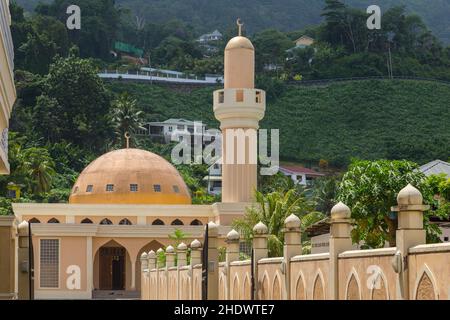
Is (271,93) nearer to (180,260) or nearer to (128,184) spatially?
(128,184)

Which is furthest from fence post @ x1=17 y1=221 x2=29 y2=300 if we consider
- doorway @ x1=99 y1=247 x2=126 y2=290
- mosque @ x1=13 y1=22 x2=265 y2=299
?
doorway @ x1=99 y1=247 x2=126 y2=290

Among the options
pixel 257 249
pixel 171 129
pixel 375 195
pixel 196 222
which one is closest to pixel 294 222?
pixel 257 249

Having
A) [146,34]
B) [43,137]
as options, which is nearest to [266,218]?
[43,137]

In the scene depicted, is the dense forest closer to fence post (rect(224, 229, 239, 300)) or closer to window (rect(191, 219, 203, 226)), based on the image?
window (rect(191, 219, 203, 226))

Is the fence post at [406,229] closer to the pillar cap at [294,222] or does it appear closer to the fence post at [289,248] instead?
the pillar cap at [294,222]

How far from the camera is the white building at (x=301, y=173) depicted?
108 meters

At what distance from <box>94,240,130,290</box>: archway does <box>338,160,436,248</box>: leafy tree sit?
2318 centimetres

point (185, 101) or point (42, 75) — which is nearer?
point (42, 75)

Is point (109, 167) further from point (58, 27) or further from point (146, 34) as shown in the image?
point (146, 34)

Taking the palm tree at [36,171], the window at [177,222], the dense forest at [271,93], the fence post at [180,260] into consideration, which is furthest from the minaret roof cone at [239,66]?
the dense forest at [271,93]

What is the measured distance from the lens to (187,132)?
375 feet

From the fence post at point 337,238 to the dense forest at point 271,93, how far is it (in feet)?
215
